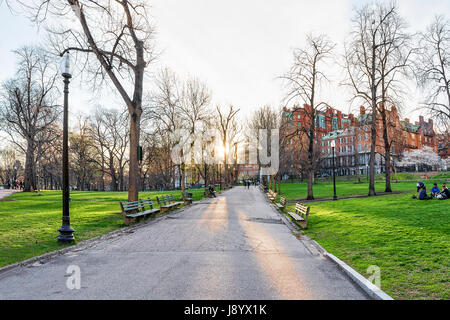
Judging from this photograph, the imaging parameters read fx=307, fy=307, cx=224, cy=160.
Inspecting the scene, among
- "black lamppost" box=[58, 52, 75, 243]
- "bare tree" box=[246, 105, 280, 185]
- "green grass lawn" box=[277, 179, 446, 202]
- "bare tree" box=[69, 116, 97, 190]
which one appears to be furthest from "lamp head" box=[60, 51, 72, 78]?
"bare tree" box=[69, 116, 97, 190]

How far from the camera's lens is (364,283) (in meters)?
4.90

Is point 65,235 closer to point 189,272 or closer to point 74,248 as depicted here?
point 74,248

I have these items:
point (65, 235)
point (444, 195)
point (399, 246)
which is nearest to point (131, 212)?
point (65, 235)

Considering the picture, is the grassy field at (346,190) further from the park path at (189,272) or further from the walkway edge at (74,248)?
the park path at (189,272)

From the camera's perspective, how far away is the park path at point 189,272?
15.1ft

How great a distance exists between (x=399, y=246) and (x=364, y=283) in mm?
3114

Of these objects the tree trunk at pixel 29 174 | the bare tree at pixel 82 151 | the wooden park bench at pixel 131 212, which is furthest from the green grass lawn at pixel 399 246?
the bare tree at pixel 82 151

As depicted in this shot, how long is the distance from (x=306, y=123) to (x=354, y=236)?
1512cm

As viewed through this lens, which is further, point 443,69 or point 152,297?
point 443,69

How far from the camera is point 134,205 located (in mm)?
13664

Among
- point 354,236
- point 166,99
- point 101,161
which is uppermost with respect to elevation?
point 166,99

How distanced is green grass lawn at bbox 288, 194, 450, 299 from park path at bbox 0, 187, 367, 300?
708 mm
